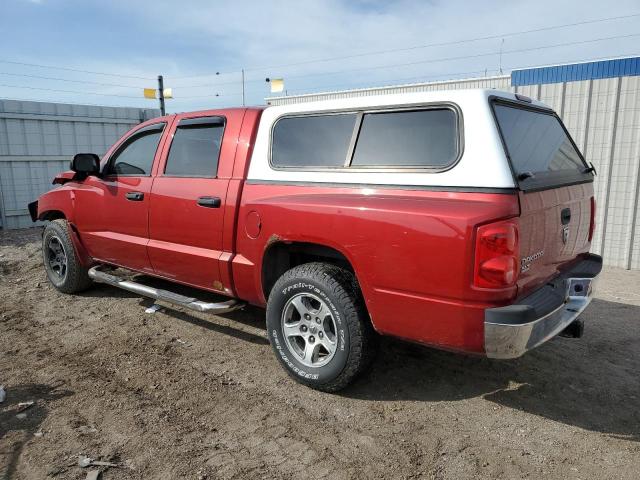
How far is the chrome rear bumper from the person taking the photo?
2.46 m

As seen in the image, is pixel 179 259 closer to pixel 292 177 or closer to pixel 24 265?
pixel 292 177

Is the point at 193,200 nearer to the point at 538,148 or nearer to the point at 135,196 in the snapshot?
the point at 135,196

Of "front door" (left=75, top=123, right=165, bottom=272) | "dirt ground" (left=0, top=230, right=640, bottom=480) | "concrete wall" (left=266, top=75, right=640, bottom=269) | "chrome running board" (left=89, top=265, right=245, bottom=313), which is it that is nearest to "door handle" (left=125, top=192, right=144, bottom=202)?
"front door" (left=75, top=123, right=165, bottom=272)

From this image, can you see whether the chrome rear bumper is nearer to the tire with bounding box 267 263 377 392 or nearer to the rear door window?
the tire with bounding box 267 263 377 392

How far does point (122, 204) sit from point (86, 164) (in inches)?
25.6

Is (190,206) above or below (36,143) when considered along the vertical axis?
below

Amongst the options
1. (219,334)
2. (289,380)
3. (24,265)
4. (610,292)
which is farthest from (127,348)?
(610,292)

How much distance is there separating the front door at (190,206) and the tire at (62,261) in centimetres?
150

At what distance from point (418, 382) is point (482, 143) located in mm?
A: 1797

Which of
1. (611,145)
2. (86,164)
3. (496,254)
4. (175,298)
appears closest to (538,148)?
(496,254)

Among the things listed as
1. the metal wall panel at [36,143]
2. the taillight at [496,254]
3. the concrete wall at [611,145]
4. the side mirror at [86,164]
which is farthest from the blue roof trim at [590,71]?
the metal wall panel at [36,143]

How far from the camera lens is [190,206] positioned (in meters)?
3.89

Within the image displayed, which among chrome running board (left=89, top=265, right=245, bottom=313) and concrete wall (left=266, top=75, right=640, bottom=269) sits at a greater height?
concrete wall (left=266, top=75, right=640, bottom=269)

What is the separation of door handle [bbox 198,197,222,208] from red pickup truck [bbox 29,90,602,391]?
0.5 inches
